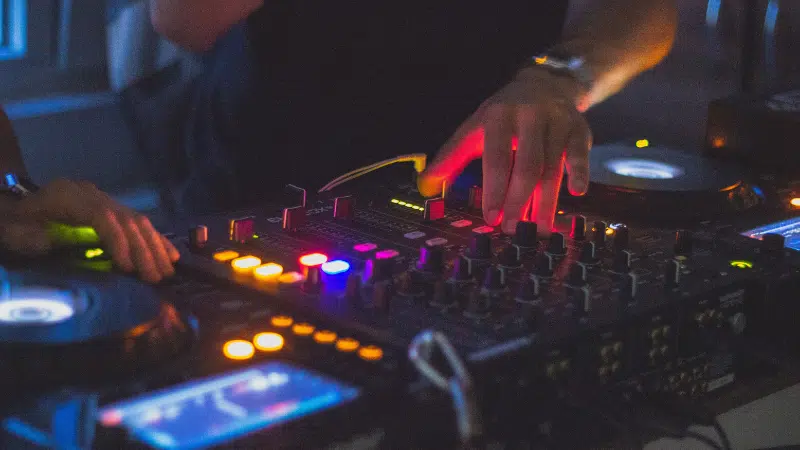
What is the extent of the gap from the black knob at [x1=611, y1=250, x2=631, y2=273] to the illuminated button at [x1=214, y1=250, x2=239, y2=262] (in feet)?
1.43

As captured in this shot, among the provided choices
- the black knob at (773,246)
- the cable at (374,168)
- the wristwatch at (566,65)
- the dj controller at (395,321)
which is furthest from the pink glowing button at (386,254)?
the wristwatch at (566,65)

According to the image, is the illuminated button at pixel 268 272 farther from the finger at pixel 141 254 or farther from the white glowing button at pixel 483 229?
the white glowing button at pixel 483 229

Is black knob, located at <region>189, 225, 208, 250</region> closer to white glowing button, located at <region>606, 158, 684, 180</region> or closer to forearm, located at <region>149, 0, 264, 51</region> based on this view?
forearm, located at <region>149, 0, 264, 51</region>

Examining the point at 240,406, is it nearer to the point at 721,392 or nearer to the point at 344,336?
the point at 344,336

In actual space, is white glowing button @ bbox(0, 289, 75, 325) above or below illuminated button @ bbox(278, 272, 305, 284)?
above

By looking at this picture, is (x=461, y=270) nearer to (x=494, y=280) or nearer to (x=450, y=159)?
(x=494, y=280)

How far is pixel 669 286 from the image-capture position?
3.82 ft

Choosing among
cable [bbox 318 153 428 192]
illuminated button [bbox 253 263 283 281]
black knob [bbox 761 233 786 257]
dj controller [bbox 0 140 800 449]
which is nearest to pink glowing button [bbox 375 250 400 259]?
dj controller [bbox 0 140 800 449]

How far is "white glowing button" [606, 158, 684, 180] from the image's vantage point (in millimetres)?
1670

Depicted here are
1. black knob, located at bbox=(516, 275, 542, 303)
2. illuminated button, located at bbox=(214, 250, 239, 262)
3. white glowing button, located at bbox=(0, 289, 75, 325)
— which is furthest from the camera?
illuminated button, located at bbox=(214, 250, 239, 262)

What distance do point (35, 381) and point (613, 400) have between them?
0.56 meters

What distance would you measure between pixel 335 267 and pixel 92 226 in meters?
0.27

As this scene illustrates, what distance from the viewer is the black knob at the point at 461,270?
3.78 feet

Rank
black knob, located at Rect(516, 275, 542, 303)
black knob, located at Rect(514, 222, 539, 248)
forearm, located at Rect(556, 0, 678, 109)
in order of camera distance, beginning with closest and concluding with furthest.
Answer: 1. black knob, located at Rect(516, 275, 542, 303)
2. black knob, located at Rect(514, 222, 539, 248)
3. forearm, located at Rect(556, 0, 678, 109)
